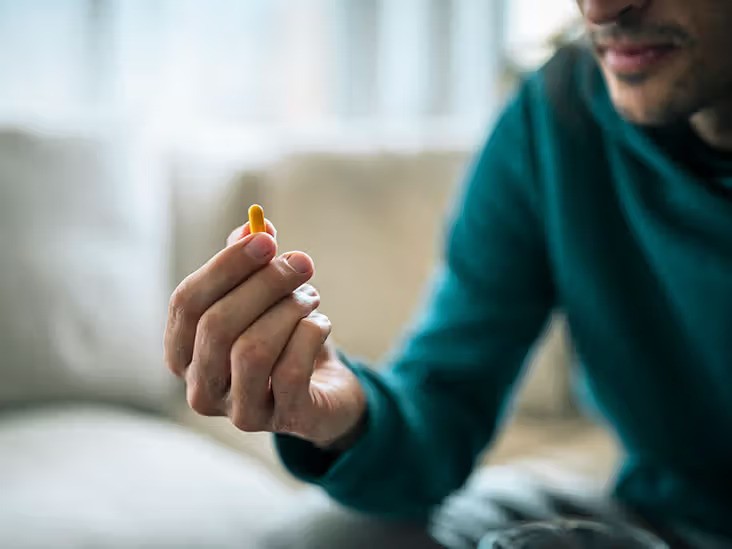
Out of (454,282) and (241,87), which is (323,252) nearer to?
(454,282)

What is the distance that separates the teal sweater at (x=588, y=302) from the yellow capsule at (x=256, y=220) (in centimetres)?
31

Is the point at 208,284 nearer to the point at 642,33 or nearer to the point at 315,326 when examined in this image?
the point at 315,326

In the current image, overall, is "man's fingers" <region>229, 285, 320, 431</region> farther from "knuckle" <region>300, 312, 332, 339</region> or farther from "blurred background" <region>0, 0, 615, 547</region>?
"blurred background" <region>0, 0, 615, 547</region>

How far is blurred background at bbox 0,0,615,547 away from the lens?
152 cm

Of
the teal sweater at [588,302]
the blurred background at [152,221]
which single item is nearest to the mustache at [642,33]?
the teal sweater at [588,302]

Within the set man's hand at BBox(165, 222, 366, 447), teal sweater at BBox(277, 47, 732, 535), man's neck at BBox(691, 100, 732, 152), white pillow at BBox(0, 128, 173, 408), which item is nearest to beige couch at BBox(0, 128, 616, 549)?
white pillow at BBox(0, 128, 173, 408)

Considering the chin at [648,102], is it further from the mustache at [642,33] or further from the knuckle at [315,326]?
the knuckle at [315,326]

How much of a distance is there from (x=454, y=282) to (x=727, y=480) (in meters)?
0.33

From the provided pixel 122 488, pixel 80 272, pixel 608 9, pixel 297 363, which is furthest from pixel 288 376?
pixel 80 272

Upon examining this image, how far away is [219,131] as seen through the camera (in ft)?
6.47

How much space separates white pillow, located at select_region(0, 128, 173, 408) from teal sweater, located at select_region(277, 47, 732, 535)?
68cm

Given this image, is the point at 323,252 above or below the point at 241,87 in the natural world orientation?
below

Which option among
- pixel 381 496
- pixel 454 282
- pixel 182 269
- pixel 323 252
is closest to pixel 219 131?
pixel 182 269

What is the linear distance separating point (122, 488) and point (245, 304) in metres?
0.70
